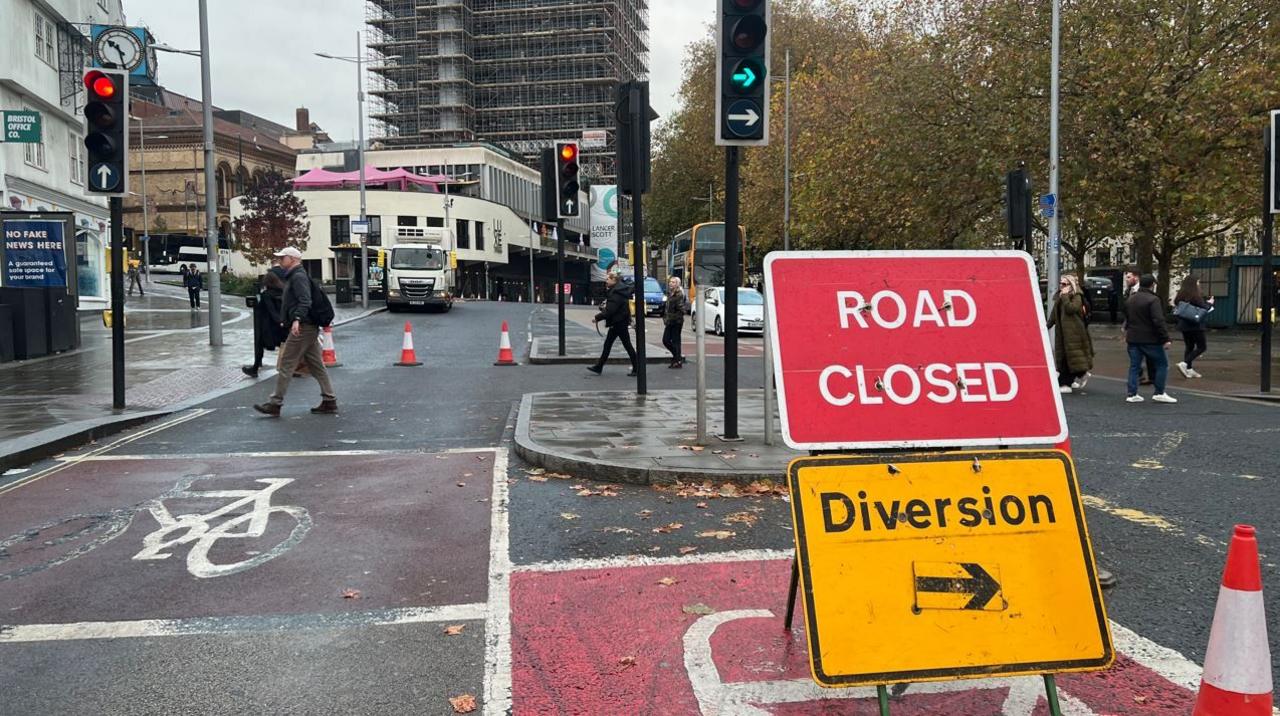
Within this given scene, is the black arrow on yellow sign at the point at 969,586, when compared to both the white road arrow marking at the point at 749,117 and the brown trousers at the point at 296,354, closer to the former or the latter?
the white road arrow marking at the point at 749,117

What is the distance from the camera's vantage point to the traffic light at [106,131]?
9625 mm

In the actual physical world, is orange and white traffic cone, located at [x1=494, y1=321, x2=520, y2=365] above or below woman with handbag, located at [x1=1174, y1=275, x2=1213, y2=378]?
below

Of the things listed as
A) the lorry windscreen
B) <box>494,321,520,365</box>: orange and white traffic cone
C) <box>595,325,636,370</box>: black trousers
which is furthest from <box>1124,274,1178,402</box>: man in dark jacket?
the lorry windscreen

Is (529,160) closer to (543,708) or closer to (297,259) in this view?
(297,259)

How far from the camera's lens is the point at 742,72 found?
725cm

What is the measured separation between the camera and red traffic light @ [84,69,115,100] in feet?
31.4

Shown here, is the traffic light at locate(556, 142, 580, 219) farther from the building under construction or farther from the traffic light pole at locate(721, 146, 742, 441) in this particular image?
the building under construction

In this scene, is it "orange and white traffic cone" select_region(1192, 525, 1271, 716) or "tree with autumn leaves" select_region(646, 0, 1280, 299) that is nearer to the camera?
"orange and white traffic cone" select_region(1192, 525, 1271, 716)

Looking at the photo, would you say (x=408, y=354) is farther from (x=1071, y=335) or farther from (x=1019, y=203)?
(x=1071, y=335)

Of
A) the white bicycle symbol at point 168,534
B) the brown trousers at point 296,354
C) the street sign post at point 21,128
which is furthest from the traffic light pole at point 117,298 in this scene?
the street sign post at point 21,128

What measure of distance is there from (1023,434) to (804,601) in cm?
114

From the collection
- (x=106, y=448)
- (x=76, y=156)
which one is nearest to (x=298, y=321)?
(x=106, y=448)

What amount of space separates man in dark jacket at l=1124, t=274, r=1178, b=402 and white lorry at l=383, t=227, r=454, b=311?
87.0 ft

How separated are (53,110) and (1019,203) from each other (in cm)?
2759
